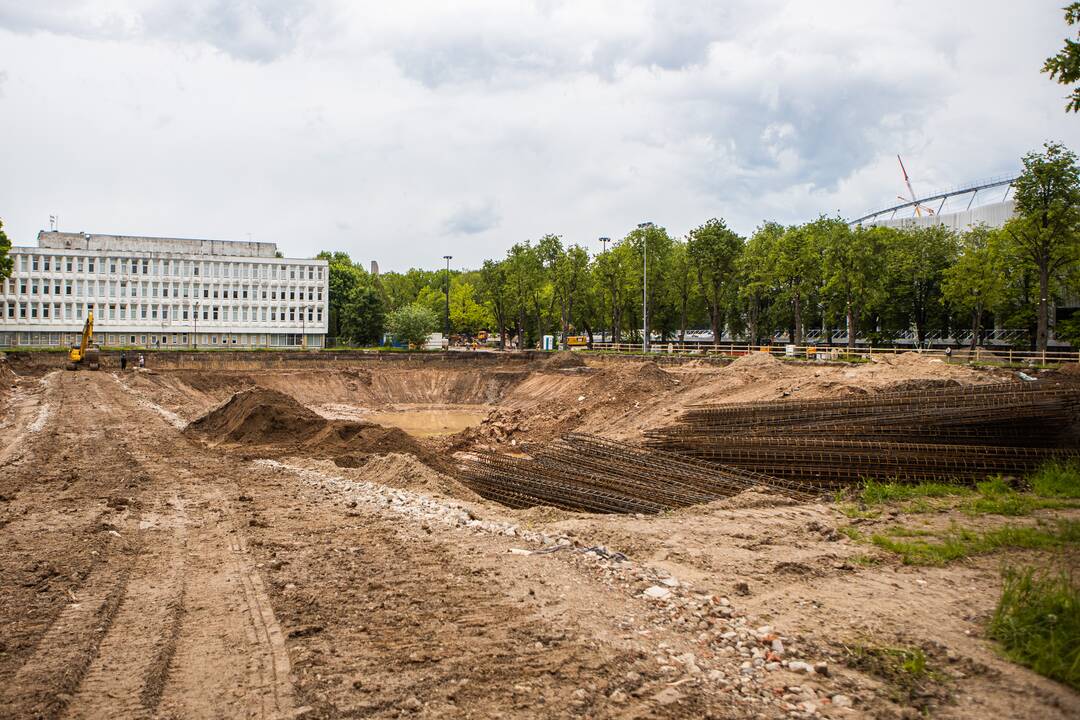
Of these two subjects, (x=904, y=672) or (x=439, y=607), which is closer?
(x=904, y=672)

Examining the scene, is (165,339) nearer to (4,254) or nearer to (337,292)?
(337,292)

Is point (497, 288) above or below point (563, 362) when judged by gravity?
above

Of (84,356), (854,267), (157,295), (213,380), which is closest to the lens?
(84,356)

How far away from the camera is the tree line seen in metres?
39.5

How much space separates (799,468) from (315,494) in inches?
441

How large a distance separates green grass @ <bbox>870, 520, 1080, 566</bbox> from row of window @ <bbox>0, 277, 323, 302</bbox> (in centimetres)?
8313

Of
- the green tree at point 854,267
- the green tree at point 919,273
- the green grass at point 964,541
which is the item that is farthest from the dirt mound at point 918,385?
the green tree at point 919,273

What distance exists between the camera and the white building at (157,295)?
77.1 meters

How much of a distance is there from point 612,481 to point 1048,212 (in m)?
34.7

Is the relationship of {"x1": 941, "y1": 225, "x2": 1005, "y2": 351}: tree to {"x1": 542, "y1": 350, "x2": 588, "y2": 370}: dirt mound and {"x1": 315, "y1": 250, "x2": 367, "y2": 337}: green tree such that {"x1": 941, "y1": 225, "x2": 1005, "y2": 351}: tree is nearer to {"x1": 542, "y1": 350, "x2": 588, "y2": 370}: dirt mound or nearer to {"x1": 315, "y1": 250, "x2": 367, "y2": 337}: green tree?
{"x1": 542, "y1": 350, "x2": 588, "y2": 370}: dirt mound

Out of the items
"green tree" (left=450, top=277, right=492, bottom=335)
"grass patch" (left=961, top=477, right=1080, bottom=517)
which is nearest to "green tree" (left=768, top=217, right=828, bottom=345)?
"grass patch" (left=961, top=477, right=1080, bottom=517)

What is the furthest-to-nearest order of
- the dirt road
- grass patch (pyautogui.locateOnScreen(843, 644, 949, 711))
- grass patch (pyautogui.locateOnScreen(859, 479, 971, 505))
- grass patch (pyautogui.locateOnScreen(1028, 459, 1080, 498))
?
grass patch (pyautogui.locateOnScreen(859, 479, 971, 505)) < grass patch (pyautogui.locateOnScreen(1028, 459, 1080, 498)) < grass patch (pyautogui.locateOnScreen(843, 644, 949, 711)) < the dirt road

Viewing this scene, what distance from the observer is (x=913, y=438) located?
680 inches

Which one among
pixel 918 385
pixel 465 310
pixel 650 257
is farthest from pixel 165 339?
pixel 918 385
